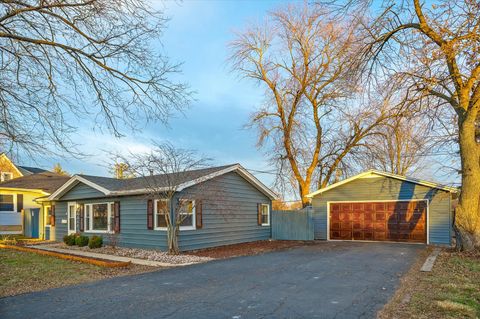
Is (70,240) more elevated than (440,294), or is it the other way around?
(440,294)

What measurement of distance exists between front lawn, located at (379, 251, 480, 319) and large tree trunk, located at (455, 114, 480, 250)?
2.74 metres

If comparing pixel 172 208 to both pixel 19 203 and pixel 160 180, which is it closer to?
pixel 160 180

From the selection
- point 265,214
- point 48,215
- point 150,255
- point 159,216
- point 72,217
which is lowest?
point 150,255

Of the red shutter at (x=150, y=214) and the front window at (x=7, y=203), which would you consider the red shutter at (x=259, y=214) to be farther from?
the front window at (x=7, y=203)

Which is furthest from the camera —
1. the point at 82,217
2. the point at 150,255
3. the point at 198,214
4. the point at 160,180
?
the point at 82,217

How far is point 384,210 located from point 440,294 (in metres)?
12.5

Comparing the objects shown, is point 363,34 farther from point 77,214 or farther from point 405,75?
point 77,214

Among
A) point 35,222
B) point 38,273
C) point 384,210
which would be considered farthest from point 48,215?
point 384,210

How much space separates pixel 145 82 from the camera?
25.4 feet

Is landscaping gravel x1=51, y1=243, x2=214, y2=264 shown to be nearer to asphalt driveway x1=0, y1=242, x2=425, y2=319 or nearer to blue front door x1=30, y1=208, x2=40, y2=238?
asphalt driveway x1=0, y1=242, x2=425, y2=319

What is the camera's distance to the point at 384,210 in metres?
18.8

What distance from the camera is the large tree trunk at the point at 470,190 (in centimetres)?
1315

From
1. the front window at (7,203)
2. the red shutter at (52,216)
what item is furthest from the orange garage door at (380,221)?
the front window at (7,203)

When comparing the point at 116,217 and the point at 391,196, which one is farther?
the point at 391,196
